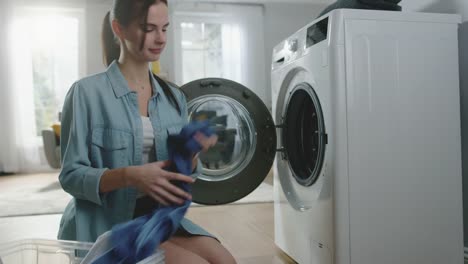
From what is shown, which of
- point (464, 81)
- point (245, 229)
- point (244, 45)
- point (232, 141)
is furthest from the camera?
point (244, 45)

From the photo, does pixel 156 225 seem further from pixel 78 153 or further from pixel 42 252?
pixel 42 252

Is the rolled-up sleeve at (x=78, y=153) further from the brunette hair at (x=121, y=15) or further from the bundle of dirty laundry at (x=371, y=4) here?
the bundle of dirty laundry at (x=371, y=4)

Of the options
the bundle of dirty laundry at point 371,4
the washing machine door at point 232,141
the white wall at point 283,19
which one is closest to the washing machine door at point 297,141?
the washing machine door at point 232,141

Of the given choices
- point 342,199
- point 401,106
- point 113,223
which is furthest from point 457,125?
point 113,223

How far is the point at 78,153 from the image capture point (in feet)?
2.57

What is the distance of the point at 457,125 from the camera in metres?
1.27

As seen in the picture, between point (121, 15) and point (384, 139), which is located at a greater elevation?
point (121, 15)

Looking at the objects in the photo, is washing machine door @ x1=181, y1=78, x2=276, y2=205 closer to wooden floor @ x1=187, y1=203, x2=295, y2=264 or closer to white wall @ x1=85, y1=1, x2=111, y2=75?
wooden floor @ x1=187, y1=203, x2=295, y2=264

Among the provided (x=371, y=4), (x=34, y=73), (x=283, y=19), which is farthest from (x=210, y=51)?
(x=371, y=4)

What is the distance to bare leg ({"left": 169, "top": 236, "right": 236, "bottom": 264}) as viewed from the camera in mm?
867

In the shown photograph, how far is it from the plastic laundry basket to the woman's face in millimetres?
400

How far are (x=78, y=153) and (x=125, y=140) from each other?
9 cm

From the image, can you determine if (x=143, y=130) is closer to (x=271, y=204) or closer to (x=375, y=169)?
(x=375, y=169)

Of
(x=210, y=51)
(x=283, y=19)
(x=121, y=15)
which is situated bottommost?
(x=121, y=15)
